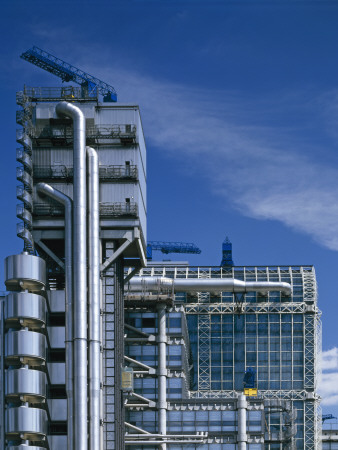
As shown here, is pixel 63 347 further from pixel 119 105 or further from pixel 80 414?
pixel 119 105

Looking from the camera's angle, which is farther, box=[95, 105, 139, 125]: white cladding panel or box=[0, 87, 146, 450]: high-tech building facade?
box=[95, 105, 139, 125]: white cladding panel

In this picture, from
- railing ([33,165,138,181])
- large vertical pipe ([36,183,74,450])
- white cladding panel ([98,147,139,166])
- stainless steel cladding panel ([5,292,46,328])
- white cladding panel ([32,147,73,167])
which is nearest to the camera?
large vertical pipe ([36,183,74,450])

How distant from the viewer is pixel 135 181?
649ft

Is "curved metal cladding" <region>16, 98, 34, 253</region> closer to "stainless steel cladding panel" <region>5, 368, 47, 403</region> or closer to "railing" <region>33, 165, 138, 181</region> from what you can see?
"railing" <region>33, 165, 138, 181</region>

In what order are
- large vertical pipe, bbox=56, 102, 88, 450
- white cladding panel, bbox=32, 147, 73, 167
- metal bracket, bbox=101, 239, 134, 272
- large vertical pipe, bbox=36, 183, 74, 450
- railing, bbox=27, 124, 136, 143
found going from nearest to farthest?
large vertical pipe, bbox=56, 102, 88, 450, large vertical pipe, bbox=36, 183, 74, 450, metal bracket, bbox=101, 239, 134, 272, white cladding panel, bbox=32, 147, 73, 167, railing, bbox=27, 124, 136, 143

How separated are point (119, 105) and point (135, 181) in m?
11.7

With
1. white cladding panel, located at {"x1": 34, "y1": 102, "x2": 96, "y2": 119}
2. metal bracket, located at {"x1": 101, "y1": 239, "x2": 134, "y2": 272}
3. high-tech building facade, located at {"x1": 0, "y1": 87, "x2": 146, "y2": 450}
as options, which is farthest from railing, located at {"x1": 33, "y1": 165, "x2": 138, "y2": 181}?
metal bracket, located at {"x1": 101, "y1": 239, "x2": 134, "y2": 272}

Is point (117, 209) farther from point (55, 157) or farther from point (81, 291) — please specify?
point (81, 291)

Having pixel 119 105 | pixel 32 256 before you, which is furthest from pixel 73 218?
pixel 119 105

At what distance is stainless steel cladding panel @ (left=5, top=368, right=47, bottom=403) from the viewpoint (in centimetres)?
18225

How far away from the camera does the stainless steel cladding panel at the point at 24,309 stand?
18462 cm

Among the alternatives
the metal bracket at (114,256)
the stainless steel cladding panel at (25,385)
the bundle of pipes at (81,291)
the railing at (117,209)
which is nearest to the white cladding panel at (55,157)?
the bundle of pipes at (81,291)

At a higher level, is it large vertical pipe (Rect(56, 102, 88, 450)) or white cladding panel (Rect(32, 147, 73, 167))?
white cladding panel (Rect(32, 147, 73, 167))

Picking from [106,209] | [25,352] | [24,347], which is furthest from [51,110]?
[25,352]
